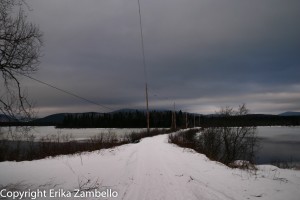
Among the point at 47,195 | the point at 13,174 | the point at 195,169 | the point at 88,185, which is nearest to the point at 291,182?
the point at 195,169

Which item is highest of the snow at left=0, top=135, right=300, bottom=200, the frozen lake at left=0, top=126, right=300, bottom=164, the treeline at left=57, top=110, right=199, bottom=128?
the treeline at left=57, top=110, right=199, bottom=128

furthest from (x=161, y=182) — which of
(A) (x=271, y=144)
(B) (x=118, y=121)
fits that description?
(B) (x=118, y=121)

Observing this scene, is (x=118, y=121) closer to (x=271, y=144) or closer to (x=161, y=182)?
(x=271, y=144)

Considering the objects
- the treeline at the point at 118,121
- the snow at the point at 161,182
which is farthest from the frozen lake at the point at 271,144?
the treeline at the point at 118,121

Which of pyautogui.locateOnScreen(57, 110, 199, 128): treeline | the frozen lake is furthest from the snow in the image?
pyautogui.locateOnScreen(57, 110, 199, 128): treeline

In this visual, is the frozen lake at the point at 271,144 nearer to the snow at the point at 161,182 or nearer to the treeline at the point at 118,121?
the snow at the point at 161,182

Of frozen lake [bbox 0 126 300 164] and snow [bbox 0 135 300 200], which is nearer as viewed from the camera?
snow [bbox 0 135 300 200]

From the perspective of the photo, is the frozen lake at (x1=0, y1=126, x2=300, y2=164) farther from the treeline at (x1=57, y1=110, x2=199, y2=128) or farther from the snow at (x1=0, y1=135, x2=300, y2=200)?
the treeline at (x1=57, y1=110, x2=199, y2=128)

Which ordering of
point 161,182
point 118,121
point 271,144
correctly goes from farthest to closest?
point 118,121, point 271,144, point 161,182

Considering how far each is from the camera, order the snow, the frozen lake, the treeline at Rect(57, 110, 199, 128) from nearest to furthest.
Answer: the snow
the frozen lake
the treeline at Rect(57, 110, 199, 128)

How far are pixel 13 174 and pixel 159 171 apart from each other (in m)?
5.60

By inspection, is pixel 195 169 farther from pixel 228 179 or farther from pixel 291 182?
pixel 291 182

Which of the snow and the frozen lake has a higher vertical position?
the snow

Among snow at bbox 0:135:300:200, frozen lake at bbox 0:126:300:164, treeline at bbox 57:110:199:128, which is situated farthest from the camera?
treeline at bbox 57:110:199:128
